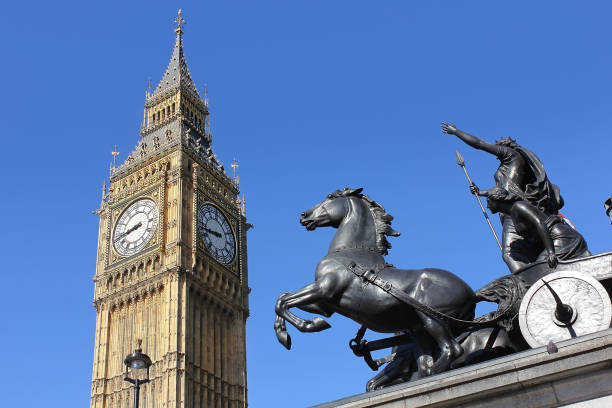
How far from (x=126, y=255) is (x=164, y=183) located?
15.5 ft

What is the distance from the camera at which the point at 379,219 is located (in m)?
8.78

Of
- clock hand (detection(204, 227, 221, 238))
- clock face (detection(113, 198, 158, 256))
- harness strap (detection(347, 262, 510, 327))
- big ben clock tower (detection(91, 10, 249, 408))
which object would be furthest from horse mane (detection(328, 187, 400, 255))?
clock hand (detection(204, 227, 221, 238))

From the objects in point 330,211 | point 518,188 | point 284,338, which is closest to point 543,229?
point 518,188

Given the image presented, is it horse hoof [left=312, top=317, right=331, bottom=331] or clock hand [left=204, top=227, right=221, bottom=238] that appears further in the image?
clock hand [left=204, top=227, right=221, bottom=238]

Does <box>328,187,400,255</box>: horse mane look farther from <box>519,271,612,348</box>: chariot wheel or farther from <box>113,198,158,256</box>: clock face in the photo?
<box>113,198,158,256</box>: clock face

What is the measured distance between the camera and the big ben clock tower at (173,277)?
41000 millimetres

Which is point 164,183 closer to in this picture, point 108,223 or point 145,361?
point 108,223

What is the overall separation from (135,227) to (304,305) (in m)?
38.5

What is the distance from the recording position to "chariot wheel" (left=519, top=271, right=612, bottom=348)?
21.6ft

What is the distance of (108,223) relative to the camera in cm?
4684

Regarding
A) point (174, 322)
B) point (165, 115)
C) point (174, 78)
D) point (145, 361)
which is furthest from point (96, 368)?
→ point (145, 361)

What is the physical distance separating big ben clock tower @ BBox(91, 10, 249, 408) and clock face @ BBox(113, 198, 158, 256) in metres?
0.07

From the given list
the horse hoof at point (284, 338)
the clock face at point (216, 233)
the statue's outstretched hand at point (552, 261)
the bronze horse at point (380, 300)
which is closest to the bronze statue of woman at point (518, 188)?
the statue's outstretched hand at point (552, 261)

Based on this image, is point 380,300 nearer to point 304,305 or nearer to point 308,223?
point 304,305
